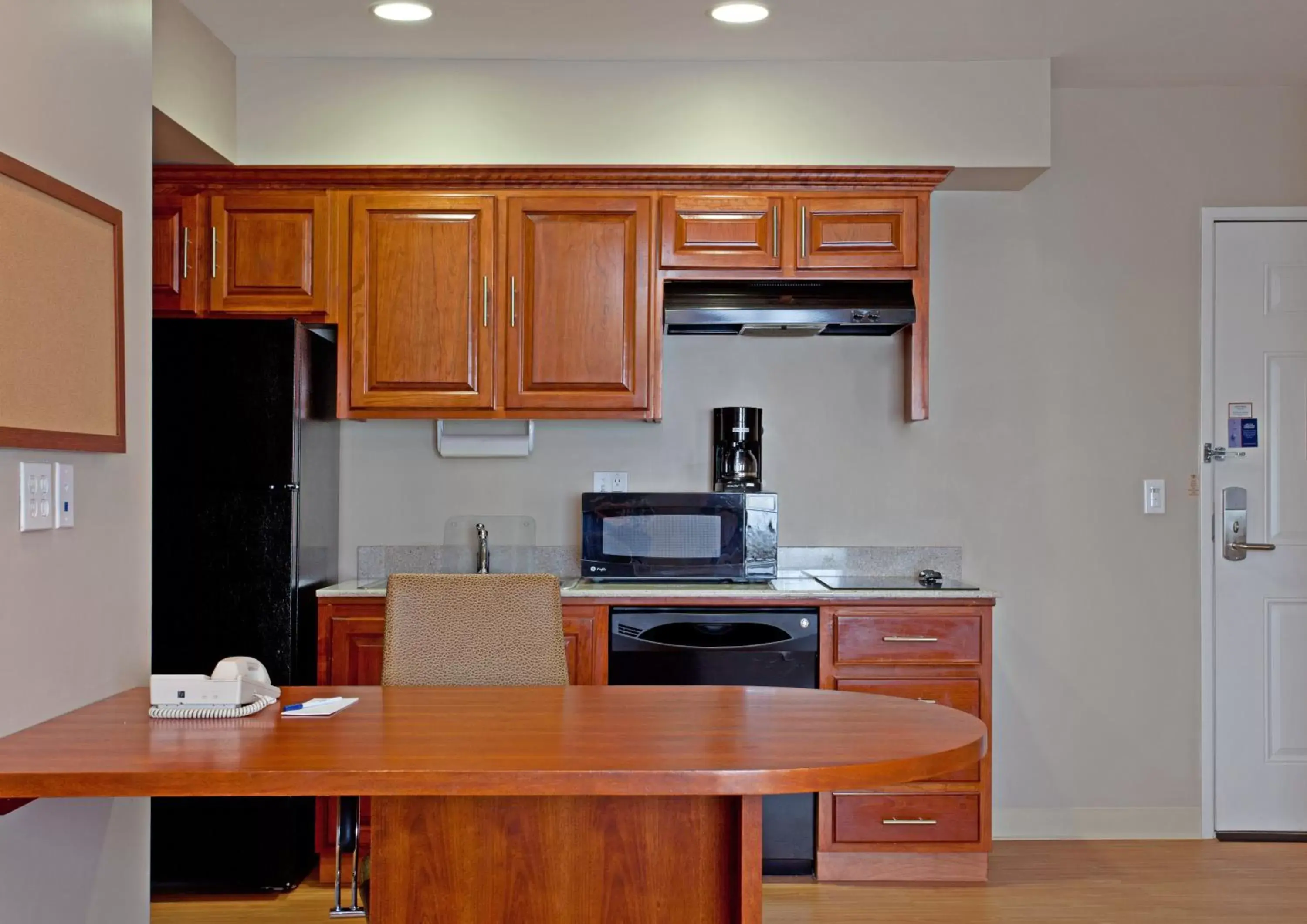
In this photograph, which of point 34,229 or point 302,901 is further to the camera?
point 302,901

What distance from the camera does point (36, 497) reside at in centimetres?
197

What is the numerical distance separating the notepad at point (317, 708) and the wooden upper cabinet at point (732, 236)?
1.96 m

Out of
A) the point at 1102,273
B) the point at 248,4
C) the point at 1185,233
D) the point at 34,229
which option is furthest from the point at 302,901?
the point at 1185,233

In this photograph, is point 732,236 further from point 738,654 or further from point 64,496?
point 64,496

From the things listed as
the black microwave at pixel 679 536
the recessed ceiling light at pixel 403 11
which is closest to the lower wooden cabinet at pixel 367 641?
the black microwave at pixel 679 536

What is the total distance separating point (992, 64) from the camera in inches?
145

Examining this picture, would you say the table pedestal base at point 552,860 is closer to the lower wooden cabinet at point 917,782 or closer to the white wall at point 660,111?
the lower wooden cabinet at point 917,782

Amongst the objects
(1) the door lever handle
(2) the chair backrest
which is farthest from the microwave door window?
(1) the door lever handle

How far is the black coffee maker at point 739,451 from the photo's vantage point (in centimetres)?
389

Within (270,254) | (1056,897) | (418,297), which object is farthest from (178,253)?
(1056,897)

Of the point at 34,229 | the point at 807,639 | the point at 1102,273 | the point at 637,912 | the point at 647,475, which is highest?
the point at 1102,273

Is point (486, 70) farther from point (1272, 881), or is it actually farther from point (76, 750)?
point (1272, 881)

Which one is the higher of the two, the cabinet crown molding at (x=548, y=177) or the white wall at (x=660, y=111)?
the white wall at (x=660, y=111)

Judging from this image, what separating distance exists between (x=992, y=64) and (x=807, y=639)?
1.87 metres
